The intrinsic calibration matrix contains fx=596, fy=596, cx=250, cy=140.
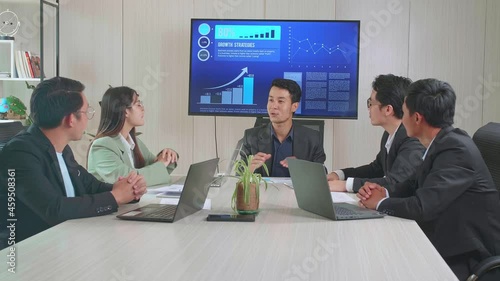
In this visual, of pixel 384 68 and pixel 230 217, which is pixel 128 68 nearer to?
pixel 384 68

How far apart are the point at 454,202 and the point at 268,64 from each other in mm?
2718

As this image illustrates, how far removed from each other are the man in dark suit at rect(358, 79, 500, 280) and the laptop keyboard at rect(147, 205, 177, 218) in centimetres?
85

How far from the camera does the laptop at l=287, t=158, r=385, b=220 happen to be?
2.38 meters

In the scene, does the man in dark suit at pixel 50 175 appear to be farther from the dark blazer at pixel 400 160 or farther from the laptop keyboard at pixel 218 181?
the dark blazer at pixel 400 160

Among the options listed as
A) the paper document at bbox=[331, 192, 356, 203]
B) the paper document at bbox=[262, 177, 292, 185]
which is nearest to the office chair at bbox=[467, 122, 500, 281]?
the paper document at bbox=[331, 192, 356, 203]

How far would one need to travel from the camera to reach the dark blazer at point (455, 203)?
2455 mm

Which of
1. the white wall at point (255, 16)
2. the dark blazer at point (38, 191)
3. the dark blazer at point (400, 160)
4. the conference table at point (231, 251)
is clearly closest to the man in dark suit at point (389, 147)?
the dark blazer at point (400, 160)

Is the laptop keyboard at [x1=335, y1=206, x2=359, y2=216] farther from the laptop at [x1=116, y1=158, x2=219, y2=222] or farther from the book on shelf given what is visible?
the book on shelf

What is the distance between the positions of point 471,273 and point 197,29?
3300 mm

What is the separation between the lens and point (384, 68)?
5316 millimetres

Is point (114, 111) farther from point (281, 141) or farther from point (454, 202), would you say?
point (454, 202)

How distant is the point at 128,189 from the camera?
257cm

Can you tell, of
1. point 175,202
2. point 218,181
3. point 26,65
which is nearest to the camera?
point 175,202

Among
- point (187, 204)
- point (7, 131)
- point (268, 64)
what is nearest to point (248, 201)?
point (187, 204)
